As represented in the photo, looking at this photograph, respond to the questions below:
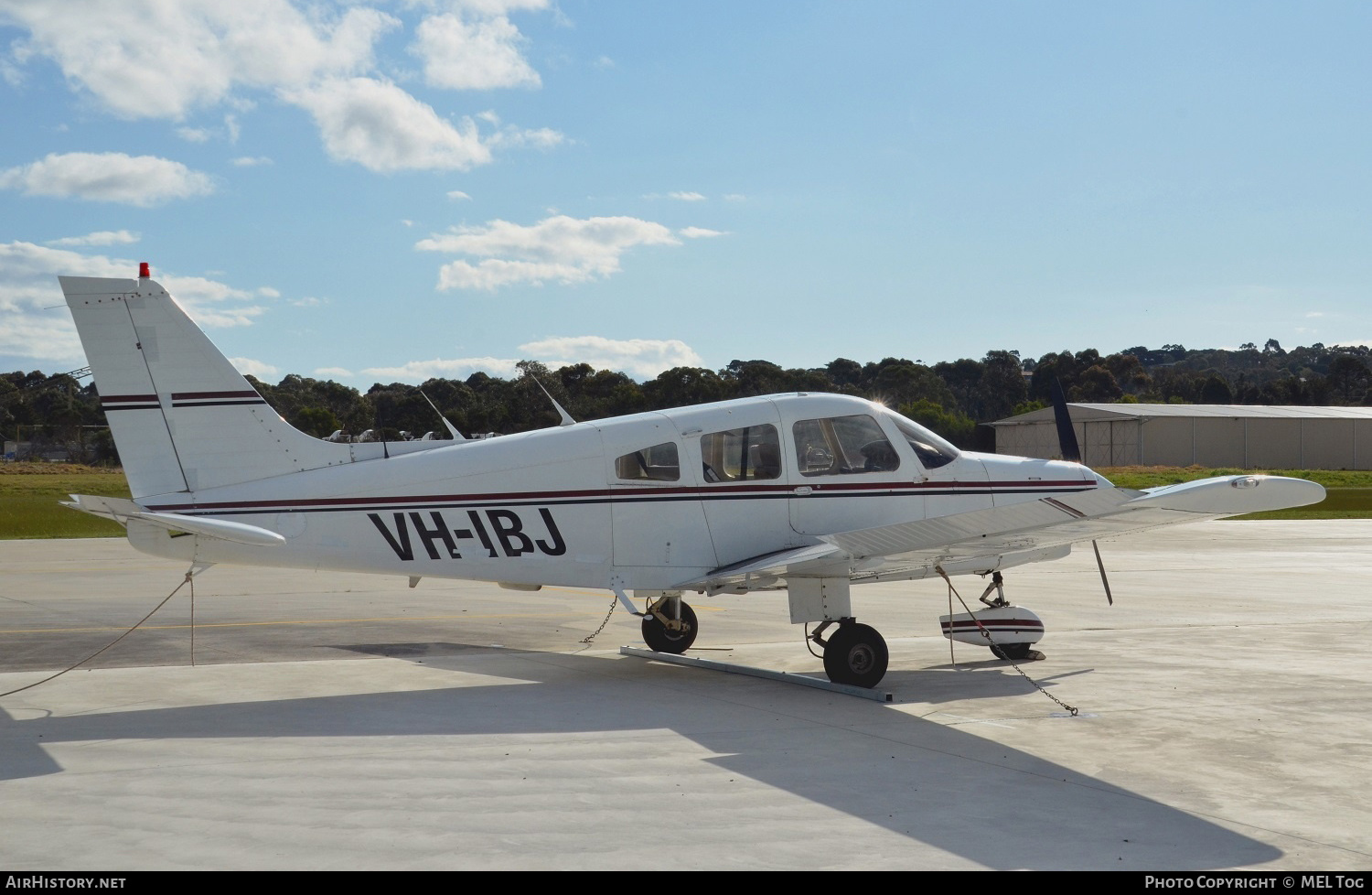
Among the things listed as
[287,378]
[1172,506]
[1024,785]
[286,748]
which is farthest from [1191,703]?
[287,378]

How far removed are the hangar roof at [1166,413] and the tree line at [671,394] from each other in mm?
3625

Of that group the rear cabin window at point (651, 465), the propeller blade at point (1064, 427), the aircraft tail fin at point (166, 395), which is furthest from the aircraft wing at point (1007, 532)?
the aircraft tail fin at point (166, 395)

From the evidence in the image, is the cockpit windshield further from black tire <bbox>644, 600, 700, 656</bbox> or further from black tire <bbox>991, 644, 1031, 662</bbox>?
black tire <bbox>644, 600, 700, 656</bbox>

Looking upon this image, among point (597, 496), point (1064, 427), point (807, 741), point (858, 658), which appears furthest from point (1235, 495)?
point (597, 496)

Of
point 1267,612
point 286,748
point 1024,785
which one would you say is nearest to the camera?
point 1024,785

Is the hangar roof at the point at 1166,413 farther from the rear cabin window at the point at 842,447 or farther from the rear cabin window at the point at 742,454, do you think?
the rear cabin window at the point at 742,454

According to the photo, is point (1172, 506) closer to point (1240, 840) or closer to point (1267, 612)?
point (1240, 840)

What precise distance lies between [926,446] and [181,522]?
6508mm

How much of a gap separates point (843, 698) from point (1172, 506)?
3.13m

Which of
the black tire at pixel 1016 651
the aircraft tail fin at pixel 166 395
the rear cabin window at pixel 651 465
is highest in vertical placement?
the aircraft tail fin at pixel 166 395

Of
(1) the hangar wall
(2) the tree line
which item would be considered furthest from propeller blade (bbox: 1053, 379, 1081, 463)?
(1) the hangar wall

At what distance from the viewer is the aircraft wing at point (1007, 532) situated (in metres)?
7.22

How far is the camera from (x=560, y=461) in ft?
32.0

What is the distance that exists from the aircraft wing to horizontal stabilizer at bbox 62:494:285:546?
3.61 metres
